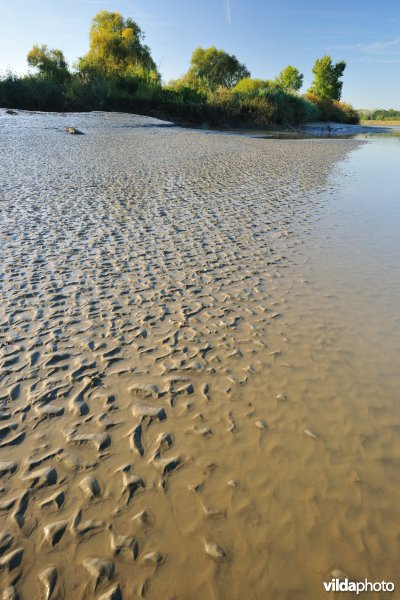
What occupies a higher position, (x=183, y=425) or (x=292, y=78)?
(x=292, y=78)

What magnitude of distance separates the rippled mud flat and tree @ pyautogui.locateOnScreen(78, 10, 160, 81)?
35.0 meters

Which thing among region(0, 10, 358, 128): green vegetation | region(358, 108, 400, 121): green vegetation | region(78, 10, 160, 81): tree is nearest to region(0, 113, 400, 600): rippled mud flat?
region(0, 10, 358, 128): green vegetation

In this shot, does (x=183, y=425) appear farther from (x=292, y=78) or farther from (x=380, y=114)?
(x=380, y=114)

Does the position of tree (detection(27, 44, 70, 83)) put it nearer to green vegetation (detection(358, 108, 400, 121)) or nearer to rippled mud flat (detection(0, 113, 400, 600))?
rippled mud flat (detection(0, 113, 400, 600))

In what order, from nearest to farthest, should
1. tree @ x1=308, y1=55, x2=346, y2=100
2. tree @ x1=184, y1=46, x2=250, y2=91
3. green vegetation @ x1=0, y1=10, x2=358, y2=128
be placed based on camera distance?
1. green vegetation @ x1=0, y1=10, x2=358, y2=128
2. tree @ x1=308, y1=55, x2=346, y2=100
3. tree @ x1=184, y1=46, x2=250, y2=91

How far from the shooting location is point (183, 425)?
238 centimetres

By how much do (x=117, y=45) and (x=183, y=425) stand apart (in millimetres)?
46707

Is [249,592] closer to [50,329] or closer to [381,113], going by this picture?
[50,329]

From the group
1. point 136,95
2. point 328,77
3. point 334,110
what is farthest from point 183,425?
point 328,77

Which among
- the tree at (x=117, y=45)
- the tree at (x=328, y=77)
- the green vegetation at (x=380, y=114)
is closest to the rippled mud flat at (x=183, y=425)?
the tree at (x=117, y=45)

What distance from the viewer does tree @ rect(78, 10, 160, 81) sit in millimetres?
38531

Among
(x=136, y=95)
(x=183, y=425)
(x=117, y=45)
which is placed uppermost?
(x=117, y=45)

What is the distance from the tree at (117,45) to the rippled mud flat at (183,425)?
34988 mm

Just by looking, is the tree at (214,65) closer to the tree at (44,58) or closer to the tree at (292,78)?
the tree at (292,78)
